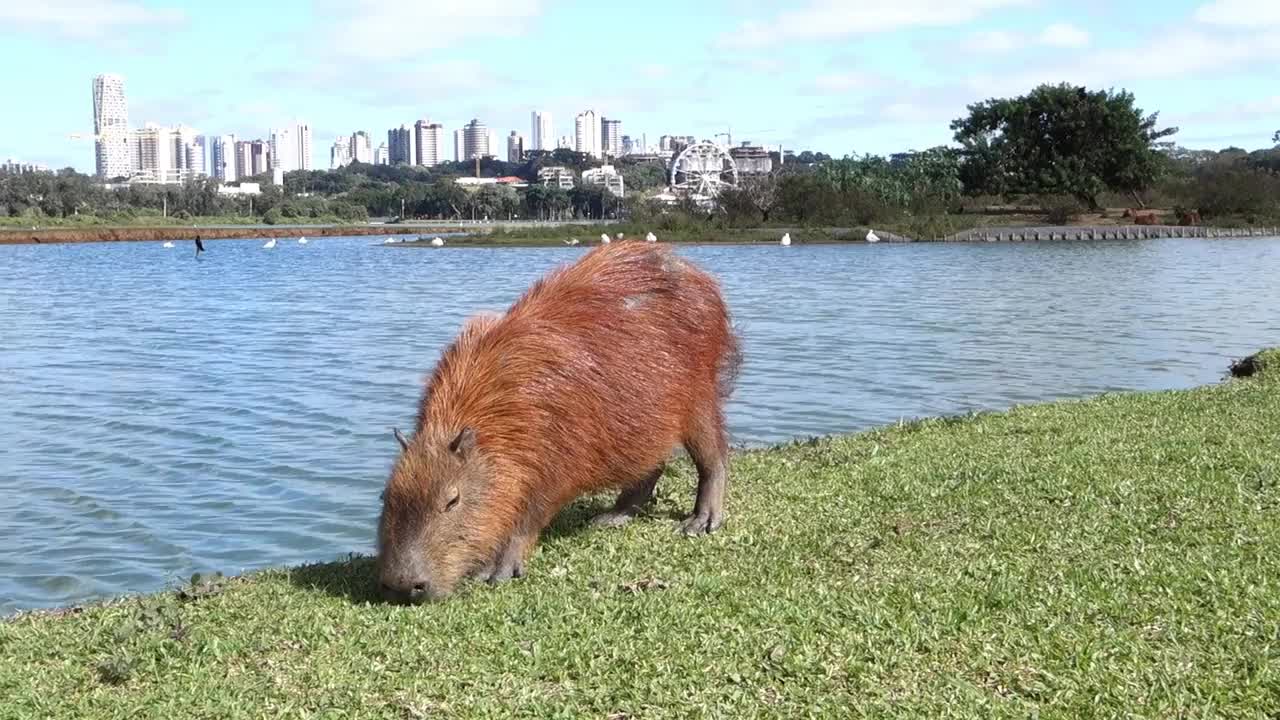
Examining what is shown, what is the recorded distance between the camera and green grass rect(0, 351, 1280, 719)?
439cm

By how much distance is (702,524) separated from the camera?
7.07m

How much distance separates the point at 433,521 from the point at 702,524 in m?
1.87

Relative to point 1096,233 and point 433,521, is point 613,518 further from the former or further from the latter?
point 1096,233

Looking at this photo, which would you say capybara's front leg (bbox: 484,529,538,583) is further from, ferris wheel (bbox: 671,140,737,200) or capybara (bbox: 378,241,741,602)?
ferris wheel (bbox: 671,140,737,200)

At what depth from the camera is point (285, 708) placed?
4402 millimetres

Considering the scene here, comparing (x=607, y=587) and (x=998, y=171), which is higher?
(x=998, y=171)

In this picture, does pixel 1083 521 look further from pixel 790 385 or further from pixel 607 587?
pixel 790 385

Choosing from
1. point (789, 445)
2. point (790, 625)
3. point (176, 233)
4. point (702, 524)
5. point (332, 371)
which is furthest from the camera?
point (176, 233)

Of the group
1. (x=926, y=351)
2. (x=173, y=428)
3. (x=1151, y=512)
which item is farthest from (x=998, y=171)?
(x=1151, y=512)

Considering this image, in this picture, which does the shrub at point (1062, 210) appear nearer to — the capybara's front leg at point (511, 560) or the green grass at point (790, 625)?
the green grass at point (790, 625)

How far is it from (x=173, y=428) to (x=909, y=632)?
36.4ft

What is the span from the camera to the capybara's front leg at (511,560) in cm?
604

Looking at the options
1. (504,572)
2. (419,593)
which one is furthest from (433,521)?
(504,572)

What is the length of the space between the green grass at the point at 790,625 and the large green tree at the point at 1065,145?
223ft
